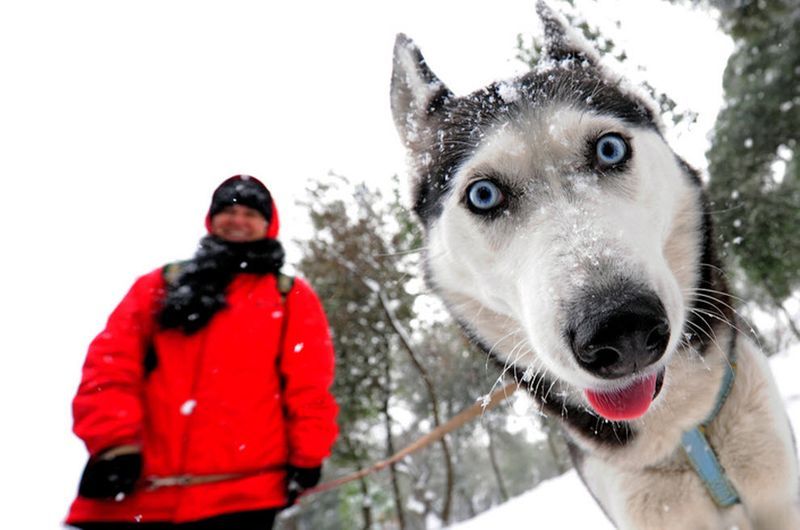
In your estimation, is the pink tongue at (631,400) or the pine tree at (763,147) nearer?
the pink tongue at (631,400)

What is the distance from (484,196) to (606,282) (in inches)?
27.6

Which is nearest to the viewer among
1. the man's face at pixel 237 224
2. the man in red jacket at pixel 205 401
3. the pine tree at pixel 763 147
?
the man in red jacket at pixel 205 401

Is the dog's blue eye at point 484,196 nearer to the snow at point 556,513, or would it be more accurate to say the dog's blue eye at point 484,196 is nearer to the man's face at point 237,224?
the man's face at point 237,224

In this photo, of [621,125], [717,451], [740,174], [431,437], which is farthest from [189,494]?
[740,174]

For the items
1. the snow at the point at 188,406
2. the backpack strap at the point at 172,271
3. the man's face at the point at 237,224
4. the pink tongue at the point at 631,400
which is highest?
the man's face at the point at 237,224

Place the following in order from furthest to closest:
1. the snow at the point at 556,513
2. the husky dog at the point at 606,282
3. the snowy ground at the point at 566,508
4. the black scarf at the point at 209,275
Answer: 1. the snow at the point at 556,513
2. the snowy ground at the point at 566,508
3. the black scarf at the point at 209,275
4. the husky dog at the point at 606,282

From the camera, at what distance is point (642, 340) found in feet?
4.12

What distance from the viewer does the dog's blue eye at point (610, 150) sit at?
1775 mm

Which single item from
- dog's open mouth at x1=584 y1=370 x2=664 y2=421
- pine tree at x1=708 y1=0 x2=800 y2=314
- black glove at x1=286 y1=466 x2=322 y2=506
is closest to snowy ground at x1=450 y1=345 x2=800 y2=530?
black glove at x1=286 y1=466 x2=322 y2=506

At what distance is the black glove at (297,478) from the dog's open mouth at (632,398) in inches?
58.0

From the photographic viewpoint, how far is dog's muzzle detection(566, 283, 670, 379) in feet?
4.09

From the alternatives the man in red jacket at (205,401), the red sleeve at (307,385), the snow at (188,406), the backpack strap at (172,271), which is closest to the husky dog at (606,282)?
the red sleeve at (307,385)

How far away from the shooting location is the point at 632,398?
153 cm

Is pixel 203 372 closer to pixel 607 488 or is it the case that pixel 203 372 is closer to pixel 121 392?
pixel 121 392
